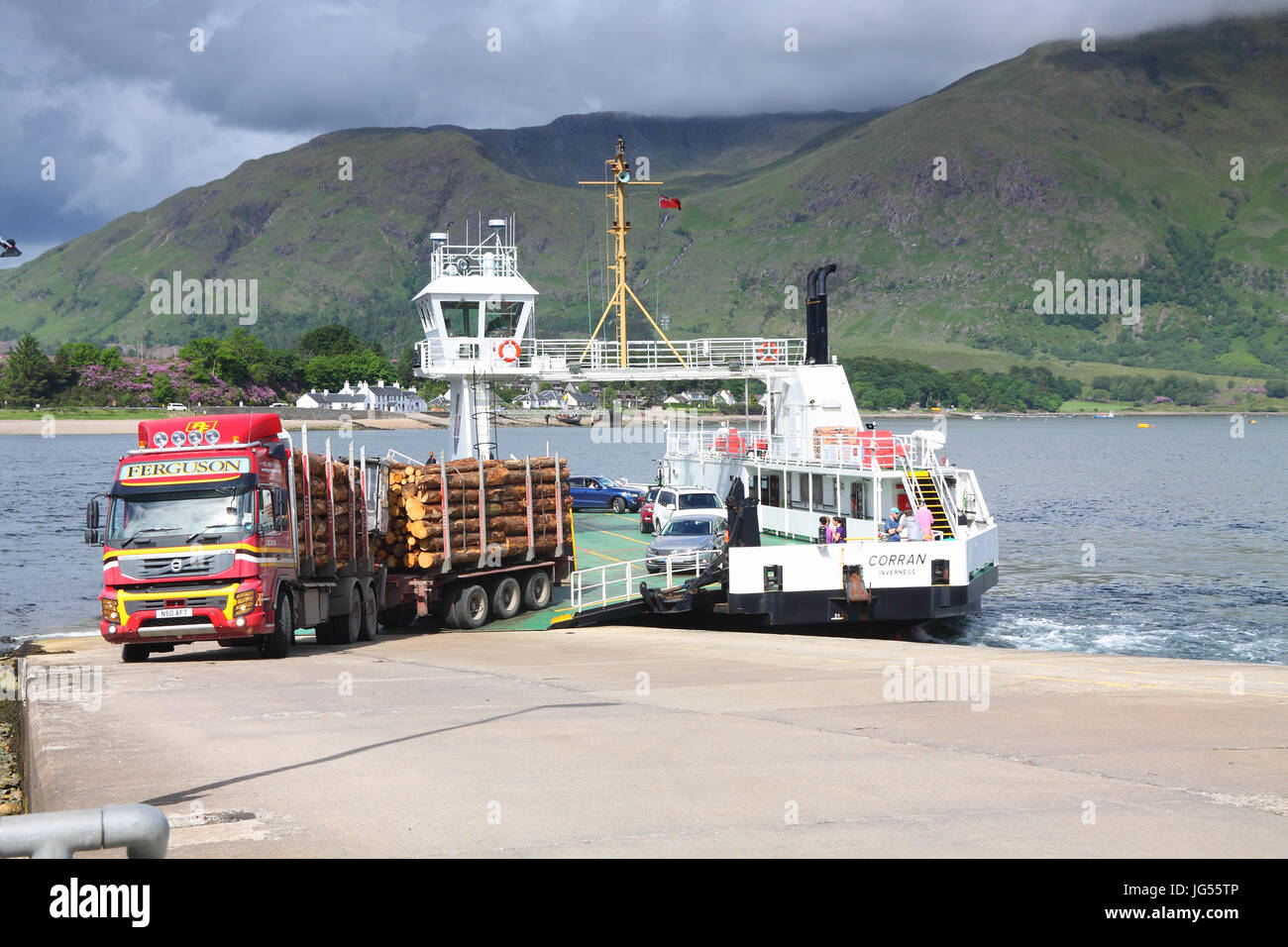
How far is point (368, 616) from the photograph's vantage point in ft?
79.0

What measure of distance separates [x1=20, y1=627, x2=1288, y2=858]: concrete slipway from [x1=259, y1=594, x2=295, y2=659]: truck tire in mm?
1533

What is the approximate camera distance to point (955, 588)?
26.2 m

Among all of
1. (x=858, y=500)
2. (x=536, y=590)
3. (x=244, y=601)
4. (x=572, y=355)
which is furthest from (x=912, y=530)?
(x=572, y=355)

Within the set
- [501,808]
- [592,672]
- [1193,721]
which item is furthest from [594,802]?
[592,672]

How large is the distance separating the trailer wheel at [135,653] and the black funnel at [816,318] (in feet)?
75.3

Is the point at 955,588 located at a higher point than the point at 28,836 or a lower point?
lower

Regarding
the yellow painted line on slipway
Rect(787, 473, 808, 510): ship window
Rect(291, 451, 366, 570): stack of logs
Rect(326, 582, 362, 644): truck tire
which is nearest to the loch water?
the yellow painted line on slipway

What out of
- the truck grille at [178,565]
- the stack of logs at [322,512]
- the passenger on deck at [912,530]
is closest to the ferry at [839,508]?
the passenger on deck at [912,530]

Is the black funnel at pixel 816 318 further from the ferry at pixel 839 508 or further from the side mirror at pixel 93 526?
the side mirror at pixel 93 526

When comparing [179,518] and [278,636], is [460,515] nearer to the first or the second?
[278,636]

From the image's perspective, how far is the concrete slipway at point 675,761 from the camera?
25.4ft

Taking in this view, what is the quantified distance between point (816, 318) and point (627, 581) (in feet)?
47.5

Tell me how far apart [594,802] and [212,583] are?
462 inches
